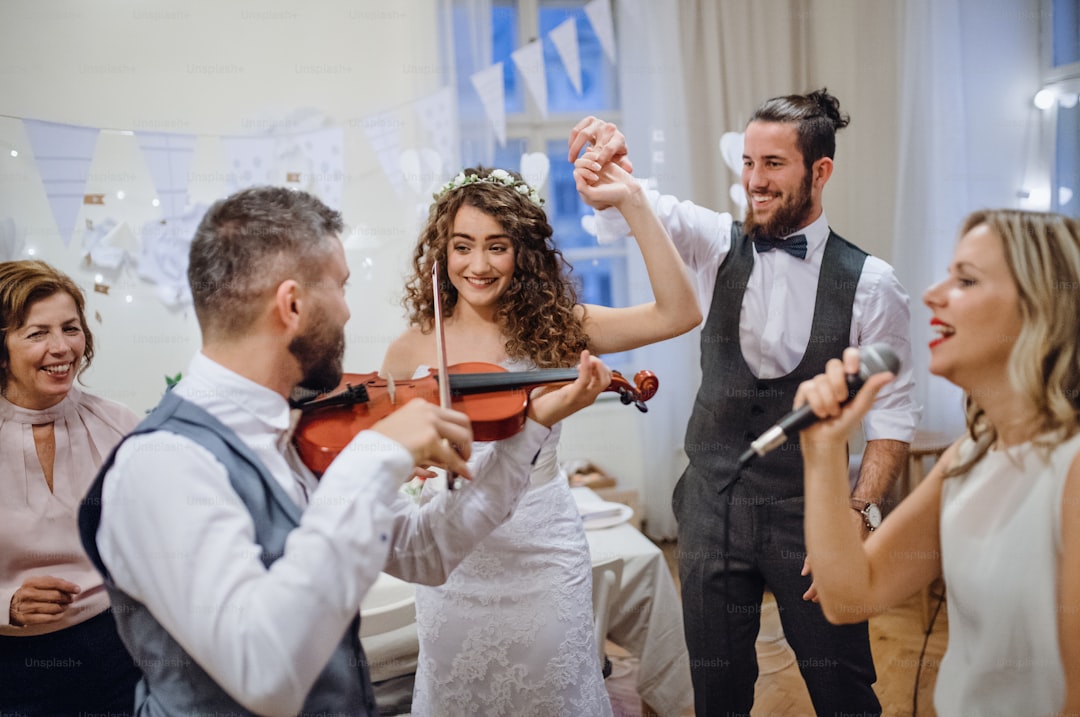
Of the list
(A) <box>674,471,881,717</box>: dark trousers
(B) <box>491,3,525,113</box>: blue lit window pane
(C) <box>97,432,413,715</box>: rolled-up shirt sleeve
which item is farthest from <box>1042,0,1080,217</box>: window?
(C) <box>97,432,413,715</box>: rolled-up shirt sleeve

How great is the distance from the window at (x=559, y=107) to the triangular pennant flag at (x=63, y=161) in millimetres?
1994

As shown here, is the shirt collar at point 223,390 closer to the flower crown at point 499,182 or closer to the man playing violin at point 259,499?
the man playing violin at point 259,499

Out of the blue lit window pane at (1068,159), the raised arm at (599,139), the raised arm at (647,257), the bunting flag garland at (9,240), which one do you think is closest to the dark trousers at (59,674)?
the raised arm at (647,257)

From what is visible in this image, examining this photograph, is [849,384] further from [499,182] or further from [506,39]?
[506,39]

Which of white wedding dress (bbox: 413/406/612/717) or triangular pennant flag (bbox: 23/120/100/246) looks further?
triangular pennant flag (bbox: 23/120/100/246)

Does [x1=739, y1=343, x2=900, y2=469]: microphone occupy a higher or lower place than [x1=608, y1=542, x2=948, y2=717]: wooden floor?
higher

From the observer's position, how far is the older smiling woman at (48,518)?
1.98 meters

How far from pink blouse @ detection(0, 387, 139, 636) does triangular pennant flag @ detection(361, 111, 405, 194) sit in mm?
2690

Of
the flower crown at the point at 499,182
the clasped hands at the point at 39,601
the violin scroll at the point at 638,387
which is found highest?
the flower crown at the point at 499,182

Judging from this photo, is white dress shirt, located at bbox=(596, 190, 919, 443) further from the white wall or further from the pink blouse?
the white wall

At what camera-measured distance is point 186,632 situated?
1.12 metres

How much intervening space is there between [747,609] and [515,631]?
57 centimetres

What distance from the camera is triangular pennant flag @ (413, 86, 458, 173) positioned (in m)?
4.57

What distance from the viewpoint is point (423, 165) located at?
4656mm
